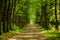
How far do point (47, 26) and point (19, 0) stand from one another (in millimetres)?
8107

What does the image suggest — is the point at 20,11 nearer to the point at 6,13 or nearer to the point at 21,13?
the point at 21,13

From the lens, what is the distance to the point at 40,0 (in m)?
36.4

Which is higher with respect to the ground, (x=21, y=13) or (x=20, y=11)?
(x=20, y=11)

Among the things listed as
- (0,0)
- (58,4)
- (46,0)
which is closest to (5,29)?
(0,0)

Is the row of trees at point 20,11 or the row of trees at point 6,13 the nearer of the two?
the row of trees at point 6,13

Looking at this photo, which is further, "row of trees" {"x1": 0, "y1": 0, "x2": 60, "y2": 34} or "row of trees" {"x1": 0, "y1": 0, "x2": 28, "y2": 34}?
"row of trees" {"x1": 0, "y1": 0, "x2": 60, "y2": 34}

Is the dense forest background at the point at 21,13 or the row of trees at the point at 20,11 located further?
the dense forest background at the point at 21,13

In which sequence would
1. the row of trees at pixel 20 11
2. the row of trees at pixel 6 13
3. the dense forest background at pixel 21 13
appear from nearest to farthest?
the row of trees at pixel 6 13, the row of trees at pixel 20 11, the dense forest background at pixel 21 13

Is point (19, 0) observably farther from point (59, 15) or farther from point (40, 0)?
point (59, 15)

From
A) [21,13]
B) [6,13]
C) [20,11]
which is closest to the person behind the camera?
[6,13]

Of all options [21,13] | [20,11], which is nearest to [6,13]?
[21,13]

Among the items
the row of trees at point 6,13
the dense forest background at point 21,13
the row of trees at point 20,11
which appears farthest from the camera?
the dense forest background at point 21,13

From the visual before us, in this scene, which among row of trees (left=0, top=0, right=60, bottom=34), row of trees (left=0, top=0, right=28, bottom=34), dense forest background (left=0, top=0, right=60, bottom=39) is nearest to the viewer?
row of trees (left=0, top=0, right=28, bottom=34)

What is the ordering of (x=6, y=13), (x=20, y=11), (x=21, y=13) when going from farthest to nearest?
(x=20, y=11), (x=21, y=13), (x=6, y=13)
